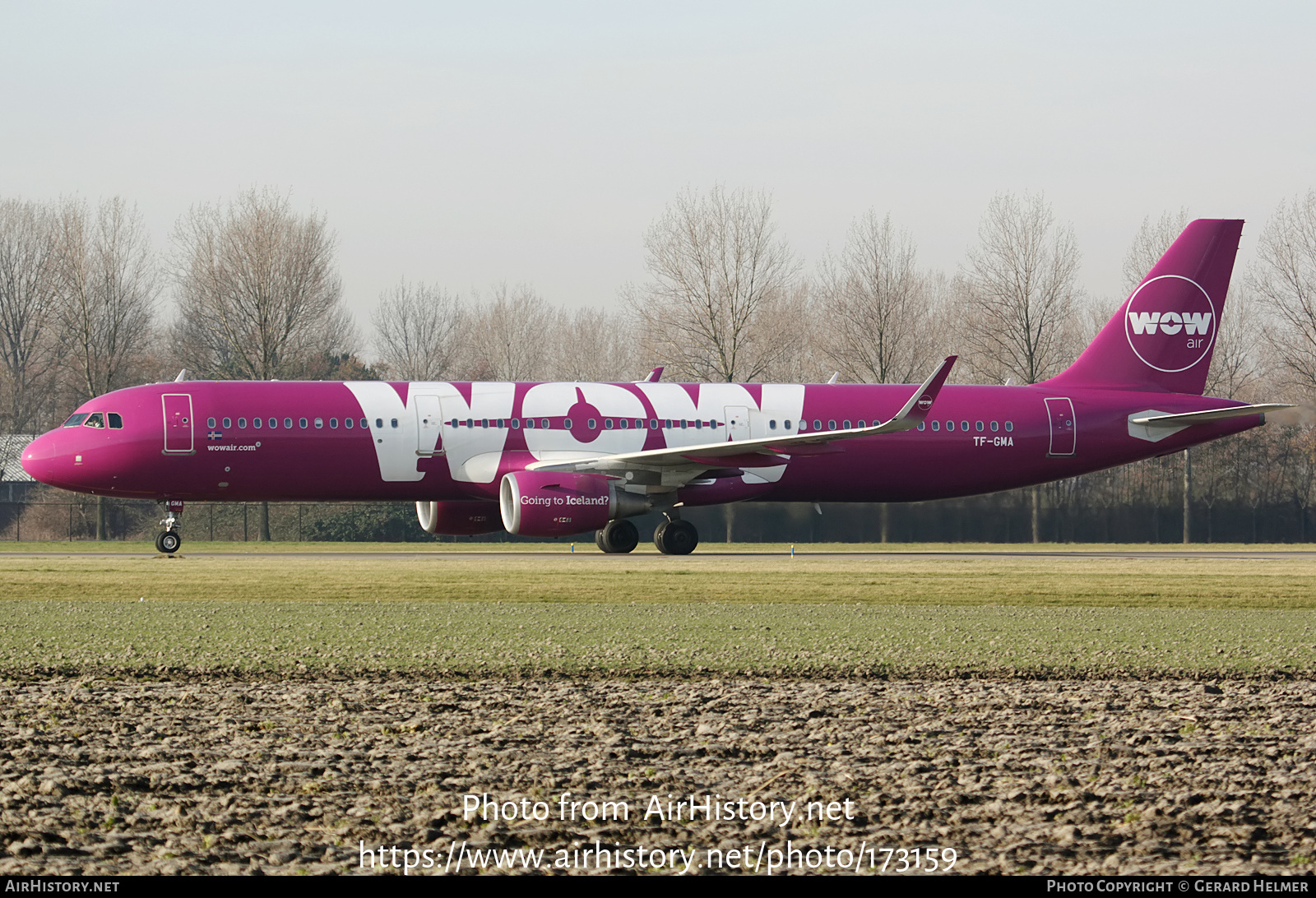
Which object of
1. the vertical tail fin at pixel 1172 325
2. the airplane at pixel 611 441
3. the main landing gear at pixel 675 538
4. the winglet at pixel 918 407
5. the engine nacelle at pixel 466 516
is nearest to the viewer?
the winglet at pixel 918 407

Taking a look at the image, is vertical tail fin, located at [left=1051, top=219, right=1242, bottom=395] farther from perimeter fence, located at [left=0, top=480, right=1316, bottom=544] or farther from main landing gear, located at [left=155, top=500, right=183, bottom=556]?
main landing gear, located at [left=155, top=500, right=183, bottom=556]

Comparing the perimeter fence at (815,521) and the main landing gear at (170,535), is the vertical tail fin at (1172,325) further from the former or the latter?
the main landing gear at (170,535)

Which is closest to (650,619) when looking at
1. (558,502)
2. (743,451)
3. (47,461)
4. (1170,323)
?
(558,502)

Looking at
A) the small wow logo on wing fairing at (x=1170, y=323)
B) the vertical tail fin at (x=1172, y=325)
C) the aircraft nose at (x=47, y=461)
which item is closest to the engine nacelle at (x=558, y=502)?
the aircraft nose at (x=47, y=461)

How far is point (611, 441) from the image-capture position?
84.1ft

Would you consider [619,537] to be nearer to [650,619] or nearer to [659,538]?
[659,538]

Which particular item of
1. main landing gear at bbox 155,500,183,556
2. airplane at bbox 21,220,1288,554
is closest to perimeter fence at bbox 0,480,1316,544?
airplane at bbox 21,220,1288,554

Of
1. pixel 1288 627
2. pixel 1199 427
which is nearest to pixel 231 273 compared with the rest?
pixel 1199 427

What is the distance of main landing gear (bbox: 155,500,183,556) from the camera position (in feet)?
81.6

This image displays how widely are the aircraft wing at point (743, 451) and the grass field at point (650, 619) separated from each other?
11.0ft

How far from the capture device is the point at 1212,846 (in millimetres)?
4094

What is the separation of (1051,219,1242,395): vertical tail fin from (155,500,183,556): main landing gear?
17950 mm

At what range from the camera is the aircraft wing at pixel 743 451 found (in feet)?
75.9
